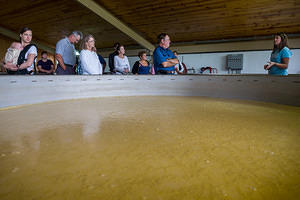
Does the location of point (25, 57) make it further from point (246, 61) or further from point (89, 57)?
point (246, 61)

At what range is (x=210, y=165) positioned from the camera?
0.78 metres

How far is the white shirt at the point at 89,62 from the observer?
2.61 metres

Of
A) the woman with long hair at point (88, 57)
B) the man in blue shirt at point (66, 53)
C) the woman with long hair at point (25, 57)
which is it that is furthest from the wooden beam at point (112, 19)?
the woman with long hair at point (25, 57)

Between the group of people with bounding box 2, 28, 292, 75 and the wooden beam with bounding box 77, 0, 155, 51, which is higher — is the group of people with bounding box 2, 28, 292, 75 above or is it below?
below

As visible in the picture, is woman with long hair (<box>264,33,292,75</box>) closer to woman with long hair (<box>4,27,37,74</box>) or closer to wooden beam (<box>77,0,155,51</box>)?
woman with long hair (<box>4,27,37,74</box>)

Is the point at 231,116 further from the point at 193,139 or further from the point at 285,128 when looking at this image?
the point at 193,139

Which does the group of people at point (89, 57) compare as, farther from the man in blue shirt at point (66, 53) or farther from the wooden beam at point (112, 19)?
the wooden beam at point (112, 19)

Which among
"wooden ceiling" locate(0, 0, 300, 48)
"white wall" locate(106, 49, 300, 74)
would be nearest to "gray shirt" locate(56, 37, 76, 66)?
"wooden ceiling" locate(0, 0, 300, 48)

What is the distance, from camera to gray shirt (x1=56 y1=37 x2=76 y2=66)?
2.65 metres

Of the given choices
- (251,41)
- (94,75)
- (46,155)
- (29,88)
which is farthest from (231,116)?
(251,41)

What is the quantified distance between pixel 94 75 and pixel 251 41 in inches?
258

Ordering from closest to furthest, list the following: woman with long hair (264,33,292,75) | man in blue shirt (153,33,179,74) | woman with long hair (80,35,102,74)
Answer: woman with long hair (264,33,292,75), woman with long hair (80,35,102,74), man in blue shirt (153,33,179,74)

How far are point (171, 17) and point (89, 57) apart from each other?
431cm

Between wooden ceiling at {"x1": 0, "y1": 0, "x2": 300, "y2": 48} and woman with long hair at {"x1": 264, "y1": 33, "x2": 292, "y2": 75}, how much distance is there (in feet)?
10.6
